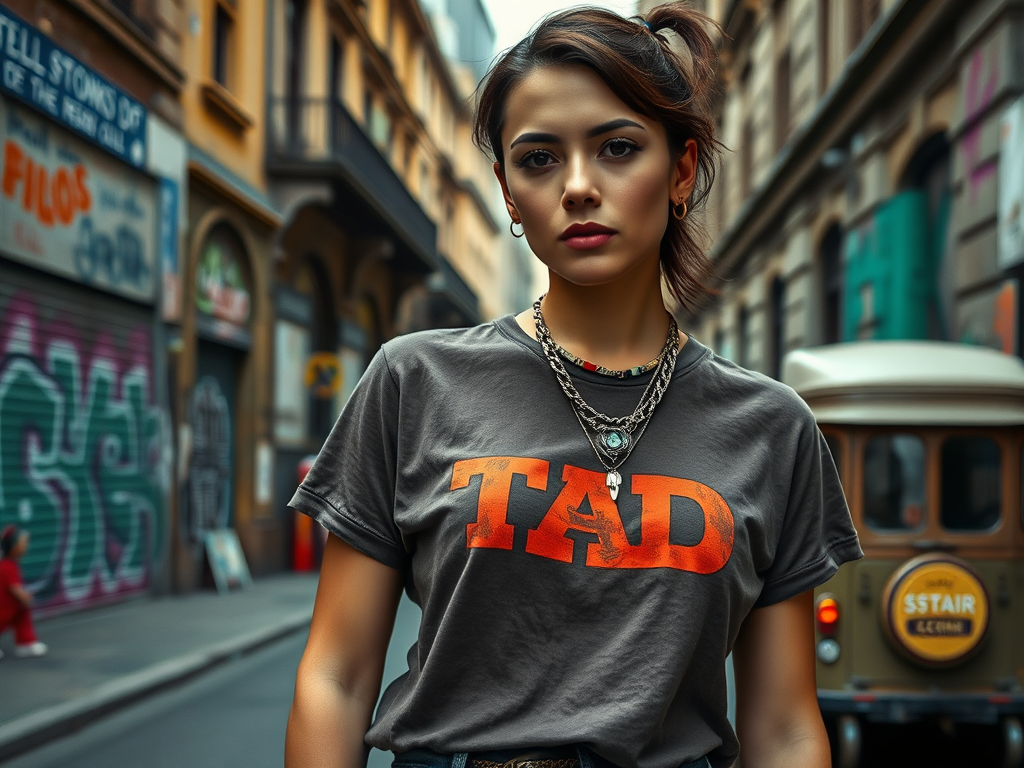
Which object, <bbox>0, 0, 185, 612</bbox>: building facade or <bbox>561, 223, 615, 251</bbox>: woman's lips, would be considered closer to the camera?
<bbox>561, 223, 615, 251</bbox>: woman's lips

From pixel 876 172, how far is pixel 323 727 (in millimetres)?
14612

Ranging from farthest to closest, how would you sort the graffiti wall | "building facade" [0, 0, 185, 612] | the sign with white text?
the graffiti wall → "building facade" [0, 0, 185, 612] → the sign with white text

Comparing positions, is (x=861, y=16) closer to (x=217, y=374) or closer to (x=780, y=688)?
(x=217, y=374)

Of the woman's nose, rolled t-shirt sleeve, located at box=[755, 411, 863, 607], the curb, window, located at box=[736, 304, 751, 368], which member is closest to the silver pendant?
rolled t-shirt sleeve, located at box=[755, 411, 863, 607]

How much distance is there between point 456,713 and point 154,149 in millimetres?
11957

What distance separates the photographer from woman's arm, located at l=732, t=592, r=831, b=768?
5.63 ft

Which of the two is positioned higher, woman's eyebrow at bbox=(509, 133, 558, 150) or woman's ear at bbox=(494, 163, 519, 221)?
woman's eyebrow at bbox=(509, 133, 558, 150)

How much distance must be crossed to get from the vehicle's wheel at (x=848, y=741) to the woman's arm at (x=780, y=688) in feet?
14.6

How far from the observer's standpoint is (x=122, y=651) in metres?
8.85

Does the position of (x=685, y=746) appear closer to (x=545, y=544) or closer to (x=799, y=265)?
(x=545, y=544)

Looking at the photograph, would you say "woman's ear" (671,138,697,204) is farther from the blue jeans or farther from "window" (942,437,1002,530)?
"window" (942,437,1002,530)

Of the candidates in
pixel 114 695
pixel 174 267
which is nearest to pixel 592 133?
pixel 114 695

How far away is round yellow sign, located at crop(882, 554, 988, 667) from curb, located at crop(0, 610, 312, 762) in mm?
4586

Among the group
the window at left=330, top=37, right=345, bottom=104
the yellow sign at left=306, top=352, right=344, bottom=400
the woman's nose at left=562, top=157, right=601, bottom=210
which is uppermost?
the window at left=330, top=37, right=345, bottom=104
